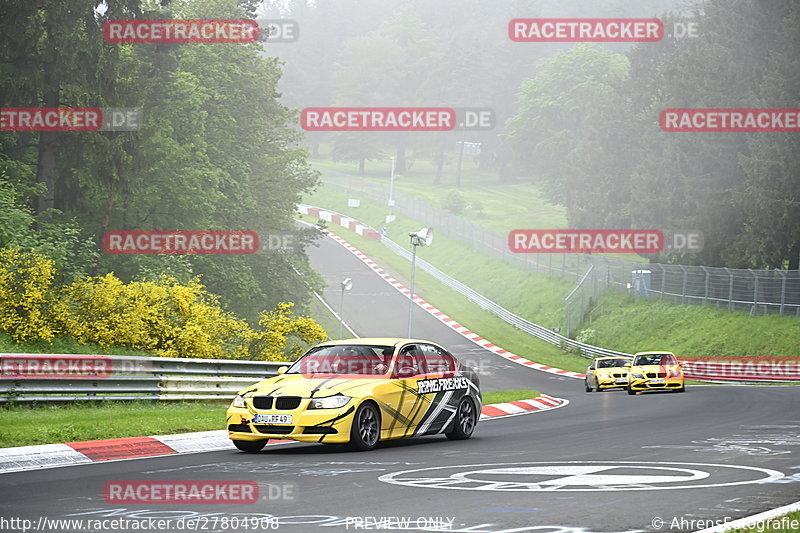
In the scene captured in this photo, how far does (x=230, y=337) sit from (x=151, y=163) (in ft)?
27.6

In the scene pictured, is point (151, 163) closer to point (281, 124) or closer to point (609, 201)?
point (281, 124)

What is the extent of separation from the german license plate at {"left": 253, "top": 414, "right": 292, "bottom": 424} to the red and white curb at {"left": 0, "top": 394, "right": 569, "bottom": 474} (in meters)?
1.20

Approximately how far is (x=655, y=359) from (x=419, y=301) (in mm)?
35987

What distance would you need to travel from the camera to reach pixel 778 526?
25.9ft

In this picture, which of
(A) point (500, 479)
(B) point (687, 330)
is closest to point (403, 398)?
(A) point (500, 479)

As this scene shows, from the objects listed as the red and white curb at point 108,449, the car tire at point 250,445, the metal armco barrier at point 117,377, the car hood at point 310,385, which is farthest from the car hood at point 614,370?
the car tire at point 250,445

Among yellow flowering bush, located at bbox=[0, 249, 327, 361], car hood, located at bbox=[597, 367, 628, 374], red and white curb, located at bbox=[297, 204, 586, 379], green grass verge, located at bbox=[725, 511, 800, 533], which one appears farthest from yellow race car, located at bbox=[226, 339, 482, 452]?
red and white curb, located at bbox=[297, 204, 586, 379]

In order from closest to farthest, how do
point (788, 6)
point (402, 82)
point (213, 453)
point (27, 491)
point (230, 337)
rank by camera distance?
point (27, 491)
point (213, 453)
point (230, 337)
point (788, 6)
point (402, 82)

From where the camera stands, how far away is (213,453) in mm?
14414

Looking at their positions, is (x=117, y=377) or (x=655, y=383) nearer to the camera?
(x=117, y=377)

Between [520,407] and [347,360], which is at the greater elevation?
[347,360]

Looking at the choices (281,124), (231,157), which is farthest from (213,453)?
(281,124)

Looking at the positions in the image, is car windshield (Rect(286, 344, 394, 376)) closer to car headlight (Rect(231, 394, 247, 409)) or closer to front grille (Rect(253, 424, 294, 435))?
car headlight (Rect(231, 394, 247, 409))

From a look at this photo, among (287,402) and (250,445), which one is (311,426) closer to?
(287,402)
